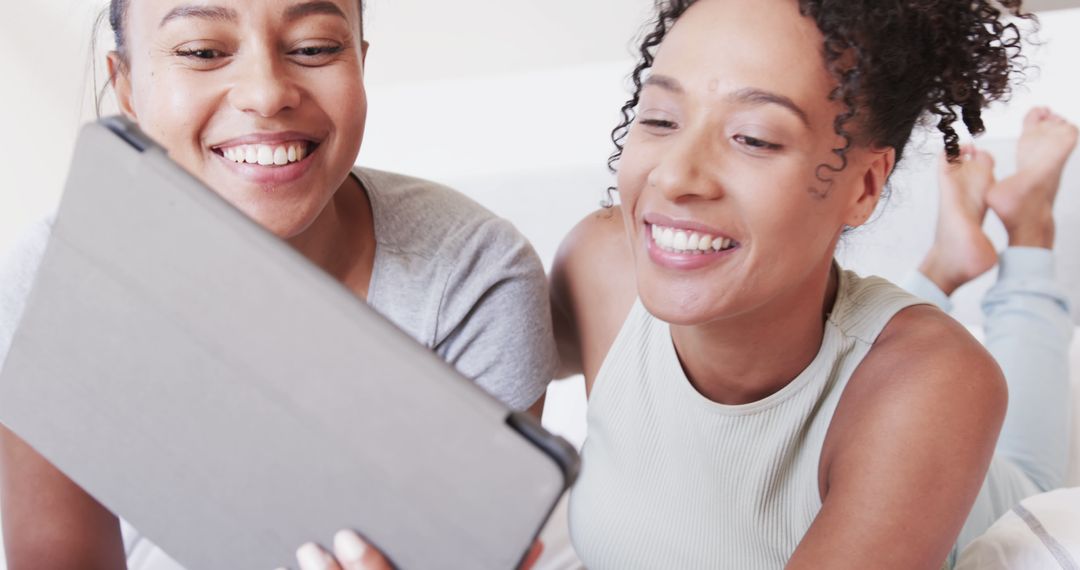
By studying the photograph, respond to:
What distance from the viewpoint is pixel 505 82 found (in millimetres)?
2367

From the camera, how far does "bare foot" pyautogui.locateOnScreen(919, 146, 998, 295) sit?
1.69 m

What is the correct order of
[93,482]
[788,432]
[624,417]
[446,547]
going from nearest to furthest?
[446,547] < [93,482] < [788,432] < [624,417]

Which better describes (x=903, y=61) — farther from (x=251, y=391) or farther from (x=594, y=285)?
(x=251, y=391)

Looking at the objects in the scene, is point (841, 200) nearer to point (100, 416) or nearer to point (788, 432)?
point (788, 432)

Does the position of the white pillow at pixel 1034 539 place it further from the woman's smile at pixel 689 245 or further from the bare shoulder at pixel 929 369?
the woman's smile at pixel 689 245

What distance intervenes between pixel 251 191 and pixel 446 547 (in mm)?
501

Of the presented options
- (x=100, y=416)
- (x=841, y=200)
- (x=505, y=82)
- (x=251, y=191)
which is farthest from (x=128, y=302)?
(x=505, y=82)

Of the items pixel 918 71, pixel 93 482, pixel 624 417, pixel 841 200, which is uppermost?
pixel 918 71

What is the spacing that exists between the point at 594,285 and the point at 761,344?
26cm

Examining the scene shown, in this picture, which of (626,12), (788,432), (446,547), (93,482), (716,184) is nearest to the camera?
(446,547)

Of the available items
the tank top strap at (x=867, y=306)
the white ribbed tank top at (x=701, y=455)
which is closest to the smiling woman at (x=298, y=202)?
the white ribbed tank top at (x=701, y=455)

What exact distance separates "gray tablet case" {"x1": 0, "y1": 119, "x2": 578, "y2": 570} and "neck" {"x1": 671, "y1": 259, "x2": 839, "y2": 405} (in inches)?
19.5

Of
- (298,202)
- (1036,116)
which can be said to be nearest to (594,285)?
(298,202)

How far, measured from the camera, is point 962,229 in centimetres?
171
